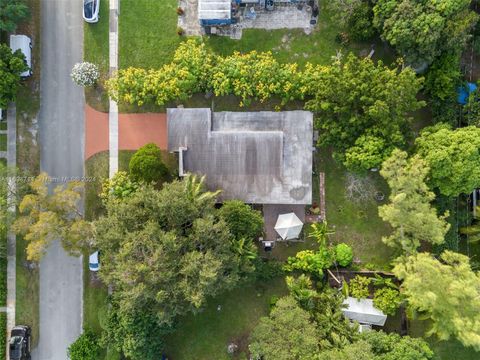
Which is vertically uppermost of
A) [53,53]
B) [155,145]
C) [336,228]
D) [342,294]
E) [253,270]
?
[53,53]

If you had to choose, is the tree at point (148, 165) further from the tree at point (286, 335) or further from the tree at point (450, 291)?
the tree at point (450, 291)

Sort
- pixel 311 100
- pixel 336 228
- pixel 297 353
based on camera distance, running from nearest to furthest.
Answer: pixel 297 353, pixel 311 100, pixel 336 228

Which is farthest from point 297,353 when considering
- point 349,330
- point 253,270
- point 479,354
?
point 479,354

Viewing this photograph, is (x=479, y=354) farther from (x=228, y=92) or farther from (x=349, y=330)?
(x=228, y=92)

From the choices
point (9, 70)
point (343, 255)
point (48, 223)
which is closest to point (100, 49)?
point (9, 70)

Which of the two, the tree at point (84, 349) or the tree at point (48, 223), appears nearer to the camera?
the tree at point (48, 223)

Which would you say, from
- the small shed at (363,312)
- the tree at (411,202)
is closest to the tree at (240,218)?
the tree at (411,202)

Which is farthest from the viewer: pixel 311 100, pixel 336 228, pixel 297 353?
pixel 336 228
